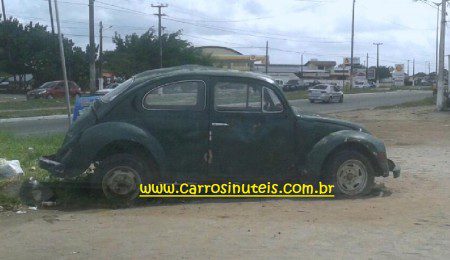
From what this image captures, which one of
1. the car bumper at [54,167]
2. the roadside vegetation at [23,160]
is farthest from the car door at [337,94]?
the car bumper at [54,167]

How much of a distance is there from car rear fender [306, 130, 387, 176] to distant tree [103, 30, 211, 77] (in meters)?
48.3

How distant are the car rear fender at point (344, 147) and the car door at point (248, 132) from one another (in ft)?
0.98

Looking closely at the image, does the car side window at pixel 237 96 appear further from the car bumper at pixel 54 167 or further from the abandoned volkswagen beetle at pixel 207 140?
the car bumper at pixel 54 167

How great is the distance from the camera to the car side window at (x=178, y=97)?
26.6 feet

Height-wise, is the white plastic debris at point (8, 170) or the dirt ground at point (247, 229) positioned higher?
the white plastic debris at point (8, 170)

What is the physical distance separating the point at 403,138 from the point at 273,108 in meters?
11.0

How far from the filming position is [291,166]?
841 cm

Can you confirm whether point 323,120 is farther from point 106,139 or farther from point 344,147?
point 106,139

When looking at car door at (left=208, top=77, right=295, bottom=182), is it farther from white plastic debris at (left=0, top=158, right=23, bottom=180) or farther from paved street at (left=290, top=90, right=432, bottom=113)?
paved street at (left=290, top=90, right=432, bottom=113)

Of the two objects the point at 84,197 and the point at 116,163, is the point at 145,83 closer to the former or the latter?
the point at 116,163

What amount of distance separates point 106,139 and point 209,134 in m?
1.27

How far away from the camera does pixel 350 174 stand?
27.8ft

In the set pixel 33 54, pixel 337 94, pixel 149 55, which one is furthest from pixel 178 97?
pixel 33 54

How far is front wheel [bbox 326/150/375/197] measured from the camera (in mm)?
8406
